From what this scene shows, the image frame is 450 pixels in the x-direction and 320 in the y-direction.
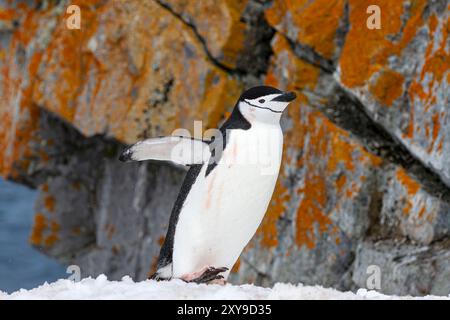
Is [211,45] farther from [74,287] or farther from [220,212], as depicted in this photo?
[74,287]

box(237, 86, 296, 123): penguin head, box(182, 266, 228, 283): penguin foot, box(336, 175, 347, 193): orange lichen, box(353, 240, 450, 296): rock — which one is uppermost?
box(237, 86, 296, 123): penguin head

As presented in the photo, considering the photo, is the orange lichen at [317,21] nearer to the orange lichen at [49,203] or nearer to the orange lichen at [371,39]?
the orange lichen at [371,39]

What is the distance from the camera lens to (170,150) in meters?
4.24

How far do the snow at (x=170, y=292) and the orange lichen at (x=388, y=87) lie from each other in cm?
249

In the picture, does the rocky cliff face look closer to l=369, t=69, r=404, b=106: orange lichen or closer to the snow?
l=369, t=69, r=404, b=106: orange lichen

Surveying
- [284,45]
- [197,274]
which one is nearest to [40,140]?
[284,45]

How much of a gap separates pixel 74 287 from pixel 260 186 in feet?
3.25

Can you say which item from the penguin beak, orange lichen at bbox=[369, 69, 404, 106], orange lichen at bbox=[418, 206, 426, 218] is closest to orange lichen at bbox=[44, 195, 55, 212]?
orange lichen at bbox=[369, 69, 404, 106]

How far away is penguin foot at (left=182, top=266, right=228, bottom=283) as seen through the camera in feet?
14.0

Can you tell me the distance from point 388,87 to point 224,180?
7.85 feet

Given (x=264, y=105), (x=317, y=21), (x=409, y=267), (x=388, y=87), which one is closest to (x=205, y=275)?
(x=264, y=105)

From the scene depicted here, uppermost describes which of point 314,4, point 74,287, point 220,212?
point 314,4

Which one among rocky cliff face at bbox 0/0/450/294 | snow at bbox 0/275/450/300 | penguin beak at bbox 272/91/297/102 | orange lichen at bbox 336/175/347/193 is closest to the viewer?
snow at bbox 0/275/450/300

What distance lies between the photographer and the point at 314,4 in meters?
6.86
